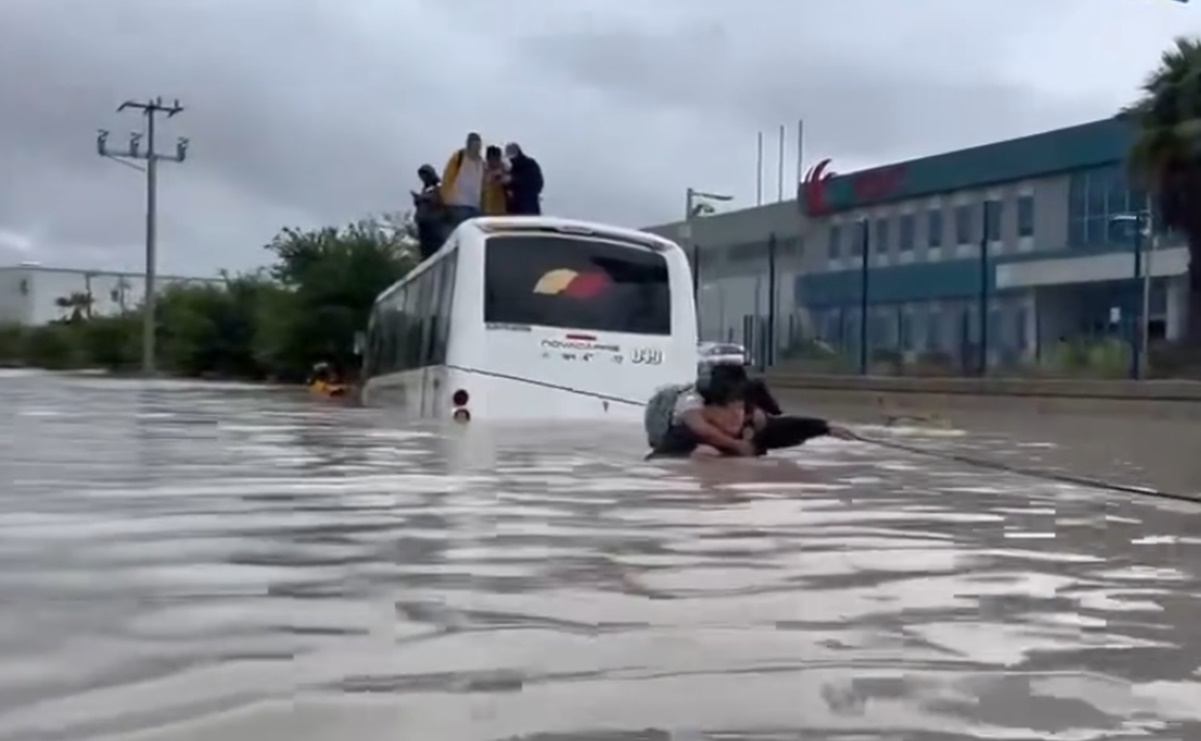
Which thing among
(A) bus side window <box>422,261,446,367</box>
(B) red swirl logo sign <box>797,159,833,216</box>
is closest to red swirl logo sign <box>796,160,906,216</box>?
(B) red swirl logo sign <box>797,159,833,216</box>

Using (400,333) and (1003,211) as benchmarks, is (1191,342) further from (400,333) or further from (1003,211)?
(1003,211)

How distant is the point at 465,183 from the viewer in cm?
2048

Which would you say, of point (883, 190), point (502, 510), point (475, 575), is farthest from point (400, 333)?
point (883, 190)

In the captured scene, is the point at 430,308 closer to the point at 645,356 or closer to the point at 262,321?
the point at 645,356

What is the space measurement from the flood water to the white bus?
22.3 ft

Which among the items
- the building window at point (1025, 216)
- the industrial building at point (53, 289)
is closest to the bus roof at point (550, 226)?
the building window at point (1025, 216)

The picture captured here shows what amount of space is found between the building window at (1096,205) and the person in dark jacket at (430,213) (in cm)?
1800

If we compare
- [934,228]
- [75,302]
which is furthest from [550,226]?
[75,302]

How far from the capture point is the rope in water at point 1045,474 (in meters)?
9.66

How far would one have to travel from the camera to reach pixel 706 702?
3836 millimetres

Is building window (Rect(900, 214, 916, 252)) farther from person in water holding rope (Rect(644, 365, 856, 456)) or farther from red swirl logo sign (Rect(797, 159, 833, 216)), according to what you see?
person in water holding rope (Rect(644, 365, 856, 456))

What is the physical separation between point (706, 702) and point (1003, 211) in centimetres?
3816

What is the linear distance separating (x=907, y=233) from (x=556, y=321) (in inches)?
1129

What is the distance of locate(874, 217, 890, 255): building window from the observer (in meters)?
45.2
